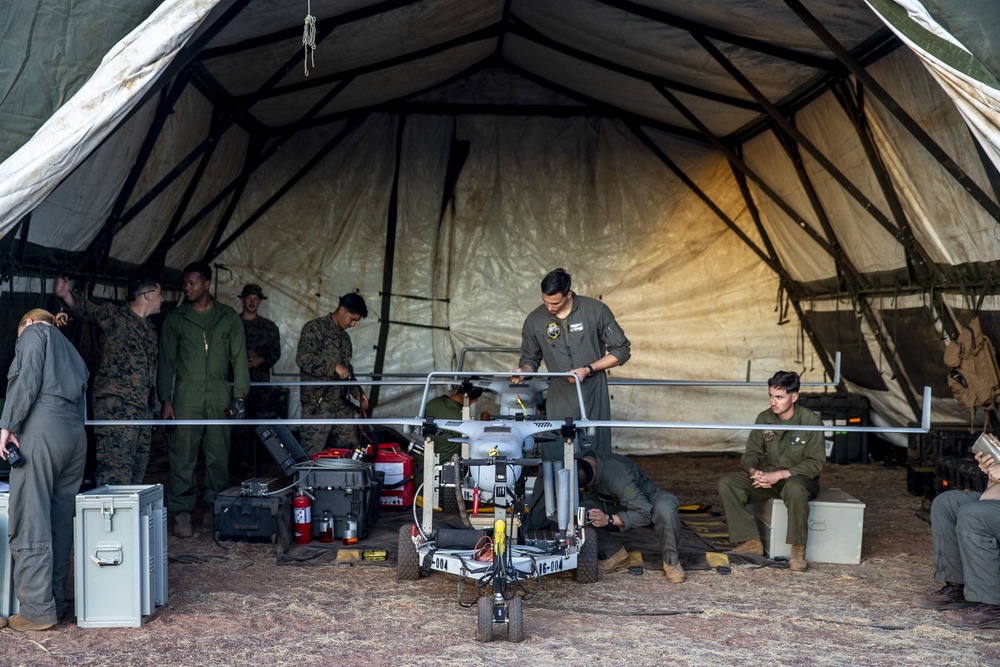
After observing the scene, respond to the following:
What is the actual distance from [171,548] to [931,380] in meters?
5.76

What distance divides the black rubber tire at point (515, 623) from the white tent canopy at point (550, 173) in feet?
8.81

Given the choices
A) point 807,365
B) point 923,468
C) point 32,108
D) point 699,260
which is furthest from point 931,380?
point 32,108

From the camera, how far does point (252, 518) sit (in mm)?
5742

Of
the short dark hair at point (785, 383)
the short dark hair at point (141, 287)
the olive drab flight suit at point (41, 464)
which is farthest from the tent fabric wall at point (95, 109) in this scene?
the short dark hair at point (785, 383)

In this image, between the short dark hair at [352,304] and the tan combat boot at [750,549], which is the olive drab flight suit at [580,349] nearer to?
the tan combat boot at [750,549]

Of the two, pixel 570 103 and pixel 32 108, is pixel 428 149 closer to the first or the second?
pixel 570 103

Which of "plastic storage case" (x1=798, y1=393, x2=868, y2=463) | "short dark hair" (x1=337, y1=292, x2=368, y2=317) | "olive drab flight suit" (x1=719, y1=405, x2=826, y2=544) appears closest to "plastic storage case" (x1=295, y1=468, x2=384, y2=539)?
"short dark hair" (x1=337, y1=292, x2=368, y2=317)

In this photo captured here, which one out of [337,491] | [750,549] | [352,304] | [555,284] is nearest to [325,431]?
[352,304]

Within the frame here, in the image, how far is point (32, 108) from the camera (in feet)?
14.0

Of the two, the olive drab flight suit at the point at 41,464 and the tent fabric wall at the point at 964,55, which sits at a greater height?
the tent fabric wall at the point at 964,55

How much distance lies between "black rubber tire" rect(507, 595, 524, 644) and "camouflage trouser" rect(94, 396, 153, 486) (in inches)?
107

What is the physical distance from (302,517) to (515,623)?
2230mm

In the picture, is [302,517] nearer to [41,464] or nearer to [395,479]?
[395,479]

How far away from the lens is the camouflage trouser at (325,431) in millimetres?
7273
